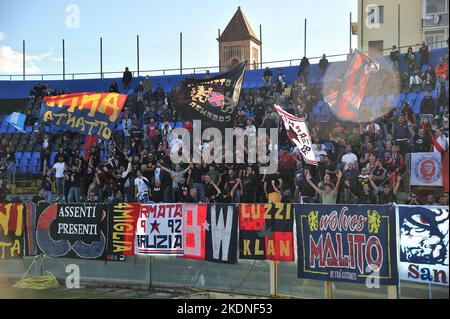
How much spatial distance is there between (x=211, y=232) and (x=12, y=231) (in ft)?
14.3

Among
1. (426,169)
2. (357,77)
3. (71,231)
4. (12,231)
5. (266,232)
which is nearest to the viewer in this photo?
(266,232)

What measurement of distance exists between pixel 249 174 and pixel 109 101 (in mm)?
3977

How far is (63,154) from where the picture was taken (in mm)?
18078

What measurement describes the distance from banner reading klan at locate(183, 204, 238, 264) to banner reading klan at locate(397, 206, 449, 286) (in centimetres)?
291

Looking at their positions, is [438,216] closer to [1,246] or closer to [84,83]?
[1,246]

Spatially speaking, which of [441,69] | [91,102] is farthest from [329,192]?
[441,69]

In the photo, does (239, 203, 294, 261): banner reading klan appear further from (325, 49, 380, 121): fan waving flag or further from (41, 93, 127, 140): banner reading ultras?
(325, 49, 380, 121): fan waving flag

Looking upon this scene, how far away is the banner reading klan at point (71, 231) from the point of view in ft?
35.6

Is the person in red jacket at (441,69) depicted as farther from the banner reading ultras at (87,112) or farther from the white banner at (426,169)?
the banner reading ultras at (87,112)

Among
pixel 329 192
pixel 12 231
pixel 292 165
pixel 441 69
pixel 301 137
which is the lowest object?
pixel 12 231

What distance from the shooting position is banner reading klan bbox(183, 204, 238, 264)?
968 centimetres

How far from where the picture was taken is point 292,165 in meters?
14.3

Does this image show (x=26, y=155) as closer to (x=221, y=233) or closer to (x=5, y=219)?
(x=5, y=219)

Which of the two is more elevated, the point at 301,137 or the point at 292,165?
the point at 301,137
